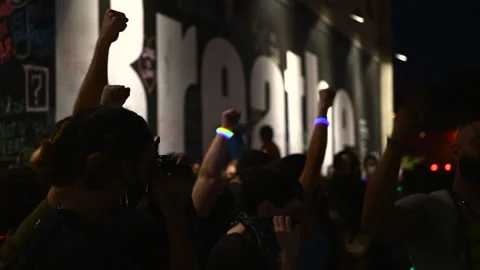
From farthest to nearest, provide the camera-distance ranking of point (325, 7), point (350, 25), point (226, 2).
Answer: point (350, 25) → point (325, 7) → point (226, 2)

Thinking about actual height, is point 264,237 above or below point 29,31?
below

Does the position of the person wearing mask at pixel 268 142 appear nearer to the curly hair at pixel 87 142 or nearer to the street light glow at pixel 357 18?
the curly hair at pixel 87 142

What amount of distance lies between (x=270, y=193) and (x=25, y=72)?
10.2 ft

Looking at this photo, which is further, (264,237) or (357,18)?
(357,18)

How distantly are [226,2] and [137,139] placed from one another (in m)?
6.57

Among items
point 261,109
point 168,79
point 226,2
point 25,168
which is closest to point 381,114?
point 261,109

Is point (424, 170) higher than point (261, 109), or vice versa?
point (261, 109)

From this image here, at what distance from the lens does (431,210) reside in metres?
2.50

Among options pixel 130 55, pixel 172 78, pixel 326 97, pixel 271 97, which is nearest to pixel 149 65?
pixel 130 55

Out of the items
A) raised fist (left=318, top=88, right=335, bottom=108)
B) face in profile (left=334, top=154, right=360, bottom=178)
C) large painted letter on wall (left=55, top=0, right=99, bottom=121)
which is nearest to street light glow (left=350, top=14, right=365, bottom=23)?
face in profile (left=334, top=154, right=360, bottom=178)

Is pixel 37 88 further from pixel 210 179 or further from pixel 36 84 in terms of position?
pixel 210 179

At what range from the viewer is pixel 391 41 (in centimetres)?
1880

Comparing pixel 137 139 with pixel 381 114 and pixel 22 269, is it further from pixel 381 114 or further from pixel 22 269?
pixel 381 114

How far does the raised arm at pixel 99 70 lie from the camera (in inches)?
99.6
